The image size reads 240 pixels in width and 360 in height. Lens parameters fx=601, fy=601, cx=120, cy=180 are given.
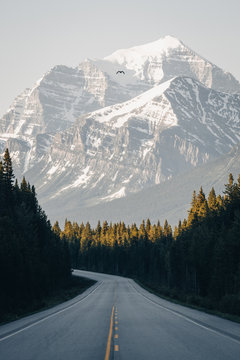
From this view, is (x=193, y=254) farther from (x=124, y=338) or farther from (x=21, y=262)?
(x=124, y=338)

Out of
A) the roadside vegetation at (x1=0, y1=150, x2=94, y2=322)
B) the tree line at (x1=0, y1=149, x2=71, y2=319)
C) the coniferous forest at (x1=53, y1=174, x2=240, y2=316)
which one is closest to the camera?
the roadside vegetation at (x1=0, y1=150, x2=94, y2=322)

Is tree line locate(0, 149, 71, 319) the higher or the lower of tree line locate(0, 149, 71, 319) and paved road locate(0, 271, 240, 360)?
the higher

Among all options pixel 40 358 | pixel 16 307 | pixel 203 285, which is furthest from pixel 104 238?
pixel 40 358

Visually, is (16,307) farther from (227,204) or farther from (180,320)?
(227,204)

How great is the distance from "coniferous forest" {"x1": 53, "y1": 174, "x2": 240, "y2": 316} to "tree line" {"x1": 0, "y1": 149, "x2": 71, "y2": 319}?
14.3m

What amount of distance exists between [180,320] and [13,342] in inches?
472

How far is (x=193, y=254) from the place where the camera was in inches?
3123

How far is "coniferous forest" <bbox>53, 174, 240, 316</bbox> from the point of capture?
208 feet

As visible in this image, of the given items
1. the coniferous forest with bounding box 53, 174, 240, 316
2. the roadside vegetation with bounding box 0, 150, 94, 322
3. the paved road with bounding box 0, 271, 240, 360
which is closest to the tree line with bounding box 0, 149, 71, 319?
the roadside vegetation with bounding box 0, 150, 94, 322

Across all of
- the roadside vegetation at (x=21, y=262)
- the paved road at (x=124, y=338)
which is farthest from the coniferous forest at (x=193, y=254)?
the roadside vegetation at (x=21, y=262)

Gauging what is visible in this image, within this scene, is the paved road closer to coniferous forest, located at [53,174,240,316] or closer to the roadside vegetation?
the roadside vegetation

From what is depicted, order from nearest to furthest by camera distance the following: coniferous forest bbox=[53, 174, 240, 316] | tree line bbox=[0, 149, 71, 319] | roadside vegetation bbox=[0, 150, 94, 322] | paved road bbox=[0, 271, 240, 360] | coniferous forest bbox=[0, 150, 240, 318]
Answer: paved road bbox=[0, 271, 240, 360]
roadside vegetation bbox=[0, 150, 94, 322]
tree line bbox=[0, 149, 71, 319]
coniferous forest bbox=[0, 150, 240, 318]
coniferous forest bbox=[53, 174, 240, 316]

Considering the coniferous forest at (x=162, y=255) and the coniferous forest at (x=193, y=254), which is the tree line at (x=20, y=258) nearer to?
the coniferous forest at (x=162, y=255)

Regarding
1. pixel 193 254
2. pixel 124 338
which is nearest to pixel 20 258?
pixel 124 338
